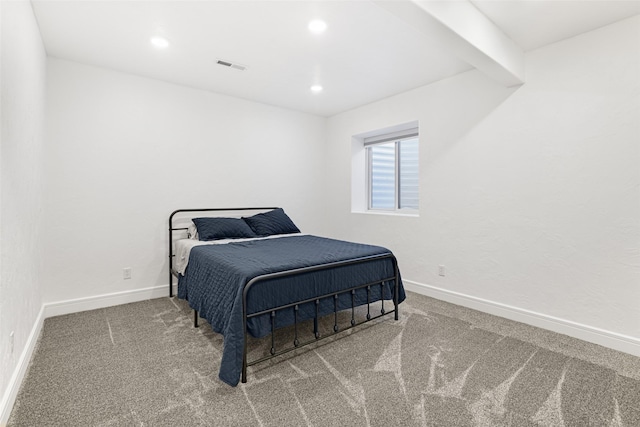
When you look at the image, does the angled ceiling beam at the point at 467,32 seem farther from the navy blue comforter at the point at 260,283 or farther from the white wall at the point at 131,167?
the white wall at the point at 131,167

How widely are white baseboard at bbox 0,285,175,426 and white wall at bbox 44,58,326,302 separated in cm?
7

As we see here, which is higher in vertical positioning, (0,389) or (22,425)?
(0,389)

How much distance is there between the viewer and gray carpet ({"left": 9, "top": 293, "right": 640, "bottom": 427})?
5.41 feet

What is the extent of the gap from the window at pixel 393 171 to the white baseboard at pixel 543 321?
120 centimetres

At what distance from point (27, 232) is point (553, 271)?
13.3 feet

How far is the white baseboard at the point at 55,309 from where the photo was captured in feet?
5.39

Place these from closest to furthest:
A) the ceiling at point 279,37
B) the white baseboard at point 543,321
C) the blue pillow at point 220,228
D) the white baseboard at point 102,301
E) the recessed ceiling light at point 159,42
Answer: the ceiling at point 279,37 < the white baseboard at point 543,321 < the recessed ceiling light at point 159,42 < the white baseboard at point 102,301 < the blue pillow at point 220,228

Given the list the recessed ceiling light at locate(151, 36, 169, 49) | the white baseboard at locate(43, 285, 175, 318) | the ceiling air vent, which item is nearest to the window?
the ceiling air vent

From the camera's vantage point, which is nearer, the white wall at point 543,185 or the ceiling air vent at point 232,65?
the white wall at point 543,185

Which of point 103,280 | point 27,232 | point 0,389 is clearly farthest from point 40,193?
point 0,389

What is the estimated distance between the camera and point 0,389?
1505 millimetres

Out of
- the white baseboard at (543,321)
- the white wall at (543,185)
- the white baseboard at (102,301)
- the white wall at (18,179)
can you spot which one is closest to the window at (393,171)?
the white wall at (543,185)

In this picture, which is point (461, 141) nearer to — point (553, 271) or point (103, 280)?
point (553, 271)

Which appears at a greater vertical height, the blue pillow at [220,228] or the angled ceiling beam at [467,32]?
the angled ceiling beam at [467,32]
